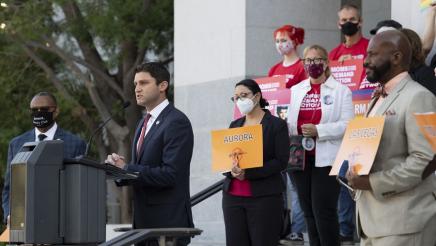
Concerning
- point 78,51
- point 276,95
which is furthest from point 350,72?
point 78,51

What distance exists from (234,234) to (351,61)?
2.52m

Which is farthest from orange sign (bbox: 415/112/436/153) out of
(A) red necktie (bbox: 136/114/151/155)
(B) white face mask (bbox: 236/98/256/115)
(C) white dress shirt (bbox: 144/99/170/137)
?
(B) white face mask (bbox: 236/98/256/115)

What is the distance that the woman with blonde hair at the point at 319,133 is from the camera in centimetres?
1017

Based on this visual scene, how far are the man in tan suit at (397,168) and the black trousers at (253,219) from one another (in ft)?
9.14

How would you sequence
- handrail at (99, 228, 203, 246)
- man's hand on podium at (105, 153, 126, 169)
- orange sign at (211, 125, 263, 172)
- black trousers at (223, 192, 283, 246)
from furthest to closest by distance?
black trousers at (223, 192, 283, 246) → orange sign at (211, 125, 263, 172) → man's hand on podium at (105, 153, 126, 169) → handrail at (99, 228, 203, 246)

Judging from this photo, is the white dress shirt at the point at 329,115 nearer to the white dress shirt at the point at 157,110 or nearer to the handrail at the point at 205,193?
the handrail at the point at 205,193

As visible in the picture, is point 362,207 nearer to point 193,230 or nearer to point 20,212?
point 193,230

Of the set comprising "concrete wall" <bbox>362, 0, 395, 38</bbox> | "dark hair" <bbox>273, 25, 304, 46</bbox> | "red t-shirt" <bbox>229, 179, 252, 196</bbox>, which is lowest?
"red t-shirt" <bbox>229, 179, 252, 196</bbox>

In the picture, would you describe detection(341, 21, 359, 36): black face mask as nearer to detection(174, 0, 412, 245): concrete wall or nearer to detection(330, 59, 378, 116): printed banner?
detection(330, 59, 378, 116): printed banner

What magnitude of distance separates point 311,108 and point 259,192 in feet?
4.31

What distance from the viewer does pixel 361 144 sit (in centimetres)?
670

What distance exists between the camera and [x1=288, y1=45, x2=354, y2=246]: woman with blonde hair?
1017cm

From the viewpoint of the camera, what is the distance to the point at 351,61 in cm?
1135

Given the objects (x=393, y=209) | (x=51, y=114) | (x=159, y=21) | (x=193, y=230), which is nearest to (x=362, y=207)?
(x=393, y=209)
